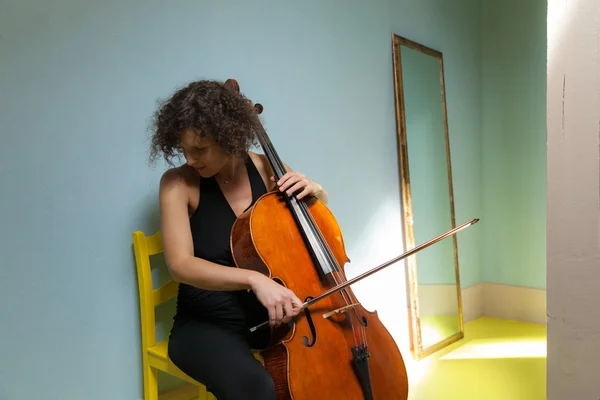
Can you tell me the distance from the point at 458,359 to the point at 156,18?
6.64 feet

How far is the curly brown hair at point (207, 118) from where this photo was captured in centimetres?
138

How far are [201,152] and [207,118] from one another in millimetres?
91

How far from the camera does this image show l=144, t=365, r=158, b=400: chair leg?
1.61 meters

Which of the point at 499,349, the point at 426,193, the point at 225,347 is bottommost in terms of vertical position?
the point at 499,349

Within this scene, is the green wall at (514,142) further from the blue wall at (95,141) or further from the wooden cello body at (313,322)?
the wooden cello body at (313,322)

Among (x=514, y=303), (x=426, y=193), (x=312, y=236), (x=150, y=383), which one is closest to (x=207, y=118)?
(x=312, y=236)

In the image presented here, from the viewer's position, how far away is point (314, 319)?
1.28 meters

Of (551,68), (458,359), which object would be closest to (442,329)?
(458,359)

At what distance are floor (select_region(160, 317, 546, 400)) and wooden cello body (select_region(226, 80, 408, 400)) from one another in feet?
2.30

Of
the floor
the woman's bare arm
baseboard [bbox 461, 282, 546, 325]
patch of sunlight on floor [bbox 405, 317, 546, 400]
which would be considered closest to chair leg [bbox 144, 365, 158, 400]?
the floor

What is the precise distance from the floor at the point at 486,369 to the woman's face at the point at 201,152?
78 centimetres

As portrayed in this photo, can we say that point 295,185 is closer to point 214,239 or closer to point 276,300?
point 214,239

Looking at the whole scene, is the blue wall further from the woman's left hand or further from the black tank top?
the woman's left hand

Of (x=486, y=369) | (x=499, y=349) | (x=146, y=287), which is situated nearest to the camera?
(x=146, y=287)
